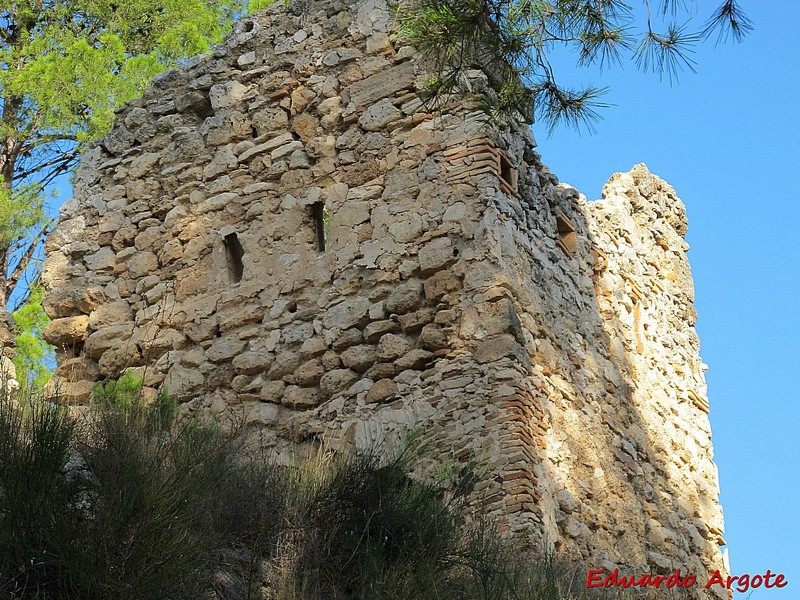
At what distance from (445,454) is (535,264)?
1702mm

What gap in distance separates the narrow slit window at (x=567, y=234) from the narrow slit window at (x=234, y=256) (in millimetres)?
2402

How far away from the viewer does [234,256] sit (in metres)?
9.12

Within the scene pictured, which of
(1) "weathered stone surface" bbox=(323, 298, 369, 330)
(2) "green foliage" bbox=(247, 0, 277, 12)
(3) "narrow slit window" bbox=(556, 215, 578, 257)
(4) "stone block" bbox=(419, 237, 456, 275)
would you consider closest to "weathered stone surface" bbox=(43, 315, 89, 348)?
(1) "weathered stone surface" bbox=(323, 298, 369, 330)

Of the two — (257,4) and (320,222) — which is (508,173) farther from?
(257,4)

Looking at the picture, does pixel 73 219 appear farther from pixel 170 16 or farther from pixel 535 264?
pixel 170 16

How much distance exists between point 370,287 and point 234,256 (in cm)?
133

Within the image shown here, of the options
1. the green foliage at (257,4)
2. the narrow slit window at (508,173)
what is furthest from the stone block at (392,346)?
the green foliage at (257,4)

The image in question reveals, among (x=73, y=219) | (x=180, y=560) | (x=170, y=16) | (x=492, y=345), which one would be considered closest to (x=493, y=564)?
(x=180, y=560)

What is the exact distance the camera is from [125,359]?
29.8 ft

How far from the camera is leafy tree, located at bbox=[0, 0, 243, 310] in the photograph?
46.9 feet

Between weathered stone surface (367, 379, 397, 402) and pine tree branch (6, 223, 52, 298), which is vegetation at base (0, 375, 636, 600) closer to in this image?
weathered stone surface (367, 379, 397, 402)

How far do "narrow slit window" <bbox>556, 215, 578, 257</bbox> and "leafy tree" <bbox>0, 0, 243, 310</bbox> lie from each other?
21.6 feet

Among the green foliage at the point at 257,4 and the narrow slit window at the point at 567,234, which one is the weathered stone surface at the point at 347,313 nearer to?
the narrow slit window at the point at 567,234

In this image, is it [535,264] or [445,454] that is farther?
[535,264]
